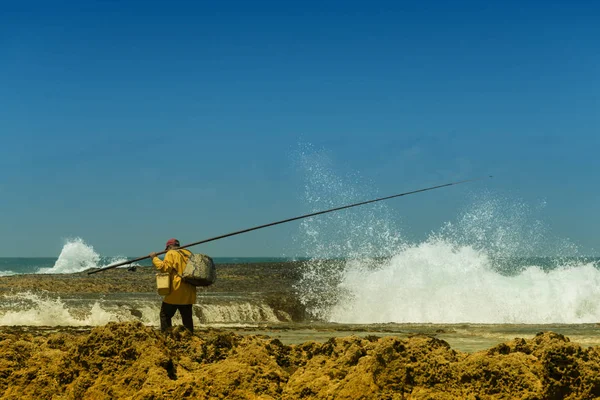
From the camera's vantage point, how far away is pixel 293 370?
23.6ft

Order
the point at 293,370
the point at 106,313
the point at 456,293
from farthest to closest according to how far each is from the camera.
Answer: the point at 456,293
the point at 106,313
the point at 293,370

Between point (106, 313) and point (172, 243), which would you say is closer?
point (172, 243)

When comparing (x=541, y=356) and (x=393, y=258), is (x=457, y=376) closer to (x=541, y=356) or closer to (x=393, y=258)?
(x=541, y=356)

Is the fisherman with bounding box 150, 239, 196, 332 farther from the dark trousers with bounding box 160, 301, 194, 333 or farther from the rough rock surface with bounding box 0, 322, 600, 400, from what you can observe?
the rough rock surface with bounding box 0, 322, 600, 400

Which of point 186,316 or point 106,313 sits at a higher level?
point 106,313

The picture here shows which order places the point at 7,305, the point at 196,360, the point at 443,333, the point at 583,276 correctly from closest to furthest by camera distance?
1. the point at 196,360
2. the point at 443,333
3. the point at 7,305
4. the point at 583,276

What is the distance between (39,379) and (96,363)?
22.7 inches

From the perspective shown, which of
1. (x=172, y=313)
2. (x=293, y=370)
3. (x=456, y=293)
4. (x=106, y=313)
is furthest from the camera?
(x=456, y=293)

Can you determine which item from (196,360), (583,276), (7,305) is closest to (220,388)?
(196,360)

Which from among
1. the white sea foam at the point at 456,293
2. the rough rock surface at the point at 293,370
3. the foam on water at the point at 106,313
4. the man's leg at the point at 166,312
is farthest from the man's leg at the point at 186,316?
the white sea foam at the point at 456,293

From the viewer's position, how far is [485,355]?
6711mm

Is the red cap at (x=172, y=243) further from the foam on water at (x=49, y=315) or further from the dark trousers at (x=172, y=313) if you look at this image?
the foam on water at (x=49, y=315)

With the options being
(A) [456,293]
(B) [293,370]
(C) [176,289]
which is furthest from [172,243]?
(A) [456,293]

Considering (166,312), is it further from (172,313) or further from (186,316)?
(186,316)
